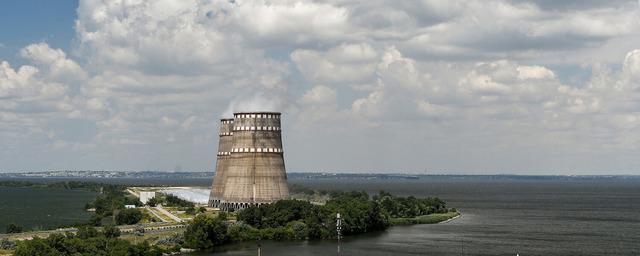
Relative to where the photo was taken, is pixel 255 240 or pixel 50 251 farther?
pixel 255 240

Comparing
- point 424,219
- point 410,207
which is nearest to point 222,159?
point 410,207

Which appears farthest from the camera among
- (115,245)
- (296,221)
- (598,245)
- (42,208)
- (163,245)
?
(42,208)

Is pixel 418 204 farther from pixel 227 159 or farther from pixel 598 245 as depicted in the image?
pixel 598 245

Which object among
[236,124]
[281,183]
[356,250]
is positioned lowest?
[356,250]

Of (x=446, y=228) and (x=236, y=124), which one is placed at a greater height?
(x=236, y=124)

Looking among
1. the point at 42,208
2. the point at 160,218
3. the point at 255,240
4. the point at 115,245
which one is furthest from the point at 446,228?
the point at 42,208

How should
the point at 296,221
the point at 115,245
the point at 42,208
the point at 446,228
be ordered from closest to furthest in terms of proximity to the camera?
the point at 115,245 → the point at 296,221 → the point at 446,228 → the point at 42,208
